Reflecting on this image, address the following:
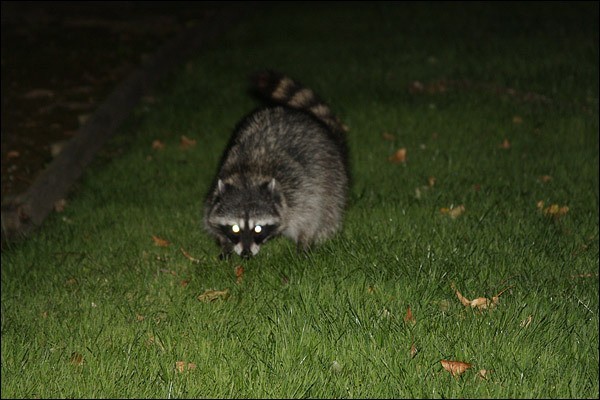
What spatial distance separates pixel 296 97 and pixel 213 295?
2.51 metres

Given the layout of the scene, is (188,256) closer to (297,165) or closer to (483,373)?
(297,165)

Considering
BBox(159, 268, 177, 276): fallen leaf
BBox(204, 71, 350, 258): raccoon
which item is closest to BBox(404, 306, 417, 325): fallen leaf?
BBox(204, 71, 350, 258): raccoon

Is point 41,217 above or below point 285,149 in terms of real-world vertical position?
below

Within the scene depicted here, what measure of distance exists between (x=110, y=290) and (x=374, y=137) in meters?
3.94

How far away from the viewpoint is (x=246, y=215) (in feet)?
18.0

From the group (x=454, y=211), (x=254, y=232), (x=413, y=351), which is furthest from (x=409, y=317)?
(x=454, y=211)

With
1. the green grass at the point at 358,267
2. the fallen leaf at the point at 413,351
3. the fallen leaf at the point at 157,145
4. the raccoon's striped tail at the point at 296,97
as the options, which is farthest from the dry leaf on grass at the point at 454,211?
the fallen leaf at the point at 157,145

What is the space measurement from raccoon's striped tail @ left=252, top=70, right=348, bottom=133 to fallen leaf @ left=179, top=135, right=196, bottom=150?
1.67 meters

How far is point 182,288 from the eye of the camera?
16.9 ft

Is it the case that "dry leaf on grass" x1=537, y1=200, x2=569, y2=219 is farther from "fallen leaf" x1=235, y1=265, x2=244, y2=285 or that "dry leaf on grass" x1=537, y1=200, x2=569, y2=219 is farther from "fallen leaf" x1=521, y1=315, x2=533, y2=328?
"fallen leaf" x1=235, y1=265, x2=244, y2=285

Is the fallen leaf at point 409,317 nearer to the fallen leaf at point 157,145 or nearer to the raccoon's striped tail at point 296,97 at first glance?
the raccoon's striped tail at point 296,97

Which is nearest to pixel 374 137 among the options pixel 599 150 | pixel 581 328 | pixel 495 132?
pixel 495 132

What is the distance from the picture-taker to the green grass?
4012 mm

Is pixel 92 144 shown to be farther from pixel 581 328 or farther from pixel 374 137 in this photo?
pixel 581 328
